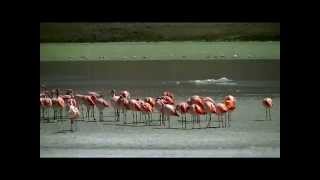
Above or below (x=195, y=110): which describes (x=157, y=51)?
above

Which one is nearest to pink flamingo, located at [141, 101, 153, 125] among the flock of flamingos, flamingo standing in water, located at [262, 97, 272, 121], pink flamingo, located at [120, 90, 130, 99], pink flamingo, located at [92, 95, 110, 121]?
the flock of flamingos

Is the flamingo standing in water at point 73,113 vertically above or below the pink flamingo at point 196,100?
below

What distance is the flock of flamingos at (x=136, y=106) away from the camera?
5.89 m

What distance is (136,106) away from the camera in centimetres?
592

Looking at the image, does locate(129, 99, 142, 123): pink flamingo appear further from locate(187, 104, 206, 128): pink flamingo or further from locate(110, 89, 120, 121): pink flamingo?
locate(187, 104, 206, 128): pink flamingo

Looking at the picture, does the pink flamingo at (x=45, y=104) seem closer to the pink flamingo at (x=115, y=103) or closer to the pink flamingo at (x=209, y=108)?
the pink flamingo at (x=115, y=103)

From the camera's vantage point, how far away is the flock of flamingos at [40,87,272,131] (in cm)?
589

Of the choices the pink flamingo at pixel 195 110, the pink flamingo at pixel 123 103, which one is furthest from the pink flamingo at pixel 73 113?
the pink flamingo at pixel 195 110

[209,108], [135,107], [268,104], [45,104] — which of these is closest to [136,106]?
[135,107]

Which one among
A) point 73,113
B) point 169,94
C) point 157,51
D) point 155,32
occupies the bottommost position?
point 73,113

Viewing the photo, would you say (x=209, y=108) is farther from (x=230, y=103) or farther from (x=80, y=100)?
(x=80, y=100)
